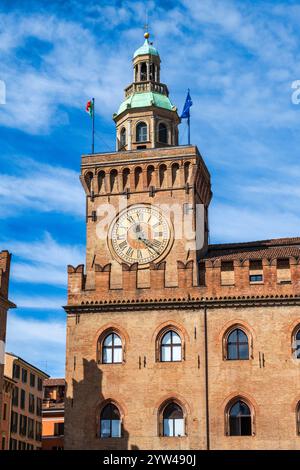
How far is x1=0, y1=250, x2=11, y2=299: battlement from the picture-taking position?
41.6 meters

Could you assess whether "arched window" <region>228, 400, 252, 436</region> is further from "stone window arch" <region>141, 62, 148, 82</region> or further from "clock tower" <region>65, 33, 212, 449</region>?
"stone window arch" <region>141, 62, 148, 82</region>

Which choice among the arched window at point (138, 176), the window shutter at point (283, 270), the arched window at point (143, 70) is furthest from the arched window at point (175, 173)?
the arched window at point (143, 70)

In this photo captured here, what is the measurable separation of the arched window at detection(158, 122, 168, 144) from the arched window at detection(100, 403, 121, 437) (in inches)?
688

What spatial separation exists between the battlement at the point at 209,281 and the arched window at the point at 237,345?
1912 mm

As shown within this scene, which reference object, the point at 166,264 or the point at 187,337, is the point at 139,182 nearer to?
the point at 166,264

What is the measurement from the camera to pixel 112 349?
1650 inches

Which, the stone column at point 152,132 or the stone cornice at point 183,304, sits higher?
the stone column at point 152,132

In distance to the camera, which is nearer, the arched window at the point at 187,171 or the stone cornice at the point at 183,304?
the stone cornice at the point at 183,304

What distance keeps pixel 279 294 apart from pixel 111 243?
10.3 metres

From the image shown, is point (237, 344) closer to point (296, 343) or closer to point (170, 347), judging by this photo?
point (296, 343)

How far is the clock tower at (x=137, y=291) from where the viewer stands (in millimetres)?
40438

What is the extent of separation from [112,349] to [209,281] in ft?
19.9

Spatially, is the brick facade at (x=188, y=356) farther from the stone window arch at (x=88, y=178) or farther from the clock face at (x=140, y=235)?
the stone window arch at (x=88, y=178)

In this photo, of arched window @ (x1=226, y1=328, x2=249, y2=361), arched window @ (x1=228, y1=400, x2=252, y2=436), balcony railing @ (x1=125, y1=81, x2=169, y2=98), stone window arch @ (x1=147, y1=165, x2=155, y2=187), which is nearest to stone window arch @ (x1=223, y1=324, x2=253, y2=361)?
arched window @ (x1=226, y1=328, x2=249, y2=361)
